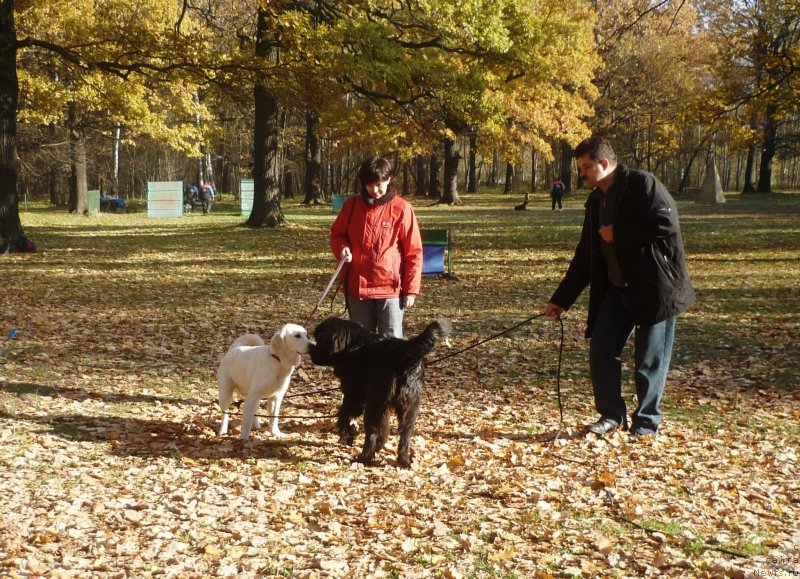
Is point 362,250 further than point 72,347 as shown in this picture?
No

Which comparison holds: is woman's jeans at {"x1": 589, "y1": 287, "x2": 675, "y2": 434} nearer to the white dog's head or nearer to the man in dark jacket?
the man in dark jacket

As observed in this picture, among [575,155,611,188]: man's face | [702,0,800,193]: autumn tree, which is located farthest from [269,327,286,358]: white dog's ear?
[702,0,800,193]: autumn tree

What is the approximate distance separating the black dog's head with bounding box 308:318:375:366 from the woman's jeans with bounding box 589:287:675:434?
1.83 m

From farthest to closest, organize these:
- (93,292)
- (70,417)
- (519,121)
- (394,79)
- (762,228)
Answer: (519,121), (762,228), (394,79), (93,292), (70,417)

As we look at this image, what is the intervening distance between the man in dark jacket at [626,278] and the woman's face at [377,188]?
1.45m

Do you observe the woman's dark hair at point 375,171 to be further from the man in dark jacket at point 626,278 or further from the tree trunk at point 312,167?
the tree trunk at point 312,167

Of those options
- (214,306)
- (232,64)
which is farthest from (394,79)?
(214,306)

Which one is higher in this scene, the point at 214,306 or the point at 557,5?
the point at 557,5

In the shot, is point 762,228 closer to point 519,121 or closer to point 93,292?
point 519,121

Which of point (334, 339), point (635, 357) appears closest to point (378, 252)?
point (334, 339)

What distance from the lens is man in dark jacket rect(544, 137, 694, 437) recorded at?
5742 millimetres

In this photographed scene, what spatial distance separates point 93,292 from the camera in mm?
13945

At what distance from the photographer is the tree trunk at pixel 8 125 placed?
18141 millimetres

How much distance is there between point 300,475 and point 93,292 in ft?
31.7
